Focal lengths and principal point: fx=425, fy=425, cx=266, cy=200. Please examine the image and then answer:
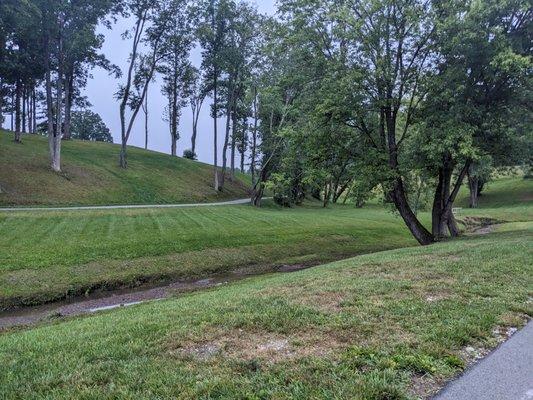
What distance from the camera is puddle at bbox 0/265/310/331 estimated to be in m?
10.7

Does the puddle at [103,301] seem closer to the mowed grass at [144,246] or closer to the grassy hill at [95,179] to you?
the mowed grass at [144,246]

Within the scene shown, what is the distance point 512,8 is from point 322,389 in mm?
18166

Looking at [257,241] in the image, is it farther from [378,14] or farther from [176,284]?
[378,14]

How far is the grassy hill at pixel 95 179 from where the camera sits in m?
28.9

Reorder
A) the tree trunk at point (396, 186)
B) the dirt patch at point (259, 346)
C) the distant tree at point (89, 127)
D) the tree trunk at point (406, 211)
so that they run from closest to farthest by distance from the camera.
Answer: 1. the dirt patch at point (259, 346)
2. the tree trunk at point (396, 186)
3. the tree trunk at point (406, 211)
4. the distant tree at point (89, 127)

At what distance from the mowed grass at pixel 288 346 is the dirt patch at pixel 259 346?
0.01 m

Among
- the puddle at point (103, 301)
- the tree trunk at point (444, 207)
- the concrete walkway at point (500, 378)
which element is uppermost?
the tree trunk at point (444, 207)

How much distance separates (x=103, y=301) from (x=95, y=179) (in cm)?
2427

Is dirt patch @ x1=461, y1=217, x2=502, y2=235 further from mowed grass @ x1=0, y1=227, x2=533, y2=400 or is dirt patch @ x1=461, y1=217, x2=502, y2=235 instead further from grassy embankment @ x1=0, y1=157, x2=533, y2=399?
mowed grass @ x1=0, y1=227, x2=533, y2=400

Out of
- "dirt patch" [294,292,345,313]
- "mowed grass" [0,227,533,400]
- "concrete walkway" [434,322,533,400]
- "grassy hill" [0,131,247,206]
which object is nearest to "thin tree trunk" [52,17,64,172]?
"grassy hill" [0,131,247,206]

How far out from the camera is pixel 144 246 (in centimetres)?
1728

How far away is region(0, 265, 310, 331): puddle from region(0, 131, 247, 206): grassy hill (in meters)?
16.6

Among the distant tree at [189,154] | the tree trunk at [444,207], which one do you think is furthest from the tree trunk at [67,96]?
the tree trunk at [444,207]

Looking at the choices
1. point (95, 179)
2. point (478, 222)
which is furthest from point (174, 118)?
point (478, 222)
